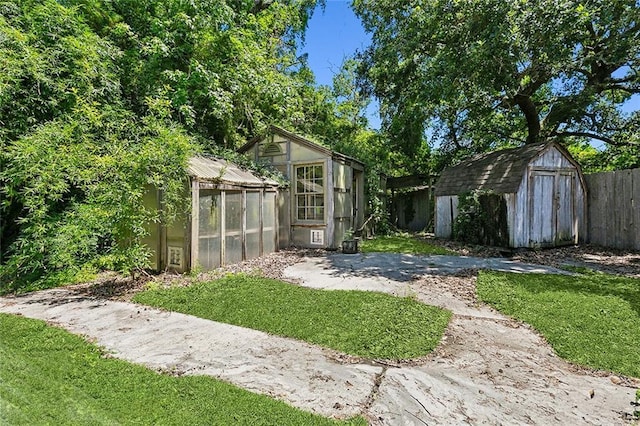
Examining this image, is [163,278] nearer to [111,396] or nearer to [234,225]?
[234,225]

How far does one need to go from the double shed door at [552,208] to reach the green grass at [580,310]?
3197mm

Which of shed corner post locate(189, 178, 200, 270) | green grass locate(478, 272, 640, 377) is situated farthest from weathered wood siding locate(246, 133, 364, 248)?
green grass locate(478, 272, 640, 377)

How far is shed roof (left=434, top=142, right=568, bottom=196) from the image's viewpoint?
9.34 meters

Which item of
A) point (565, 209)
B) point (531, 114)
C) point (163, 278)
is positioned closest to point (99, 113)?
point (163, 278)

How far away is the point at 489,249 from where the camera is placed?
9328 millimetres

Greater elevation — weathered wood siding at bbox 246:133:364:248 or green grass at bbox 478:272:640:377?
weathered wood siding at bbox 246:133:364:248

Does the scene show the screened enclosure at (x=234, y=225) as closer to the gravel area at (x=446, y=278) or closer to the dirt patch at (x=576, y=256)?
the gravel area at (x=446, y=278)

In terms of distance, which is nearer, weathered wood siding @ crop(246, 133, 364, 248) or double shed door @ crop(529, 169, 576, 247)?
double shed door @ crop(529, 169, 576, 247)

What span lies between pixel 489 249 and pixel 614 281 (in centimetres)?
354

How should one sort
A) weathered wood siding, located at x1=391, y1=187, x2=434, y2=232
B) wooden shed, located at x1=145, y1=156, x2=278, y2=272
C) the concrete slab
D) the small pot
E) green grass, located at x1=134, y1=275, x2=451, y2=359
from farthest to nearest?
1. weathered wood siding, located at x1=391, y1=187, x2=434, y2=232
2. the small pot
3. wooden shed, located at x1=145, y1=156, x2=278, y2=272
4. green grass, located at x1=134, y1=275, x2=451, y2=359
5. the concrete slab

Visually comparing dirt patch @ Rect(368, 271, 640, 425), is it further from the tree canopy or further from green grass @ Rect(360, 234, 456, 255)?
green grass @ Rect(360, 234, 456, 255)

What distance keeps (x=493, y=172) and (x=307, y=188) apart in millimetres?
6004

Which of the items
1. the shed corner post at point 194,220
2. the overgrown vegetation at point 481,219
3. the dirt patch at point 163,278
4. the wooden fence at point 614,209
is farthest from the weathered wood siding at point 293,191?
the wooden fence at point 614,209

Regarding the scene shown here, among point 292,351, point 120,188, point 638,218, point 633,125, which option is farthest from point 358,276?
point 633,125
